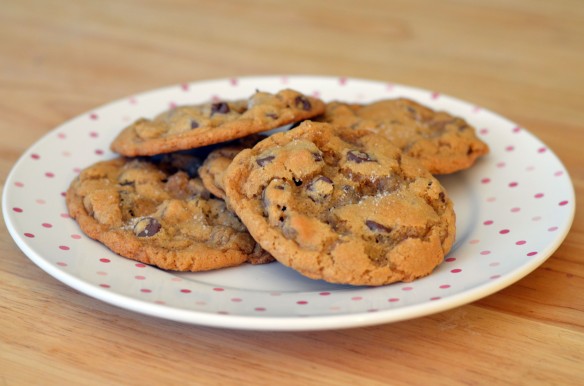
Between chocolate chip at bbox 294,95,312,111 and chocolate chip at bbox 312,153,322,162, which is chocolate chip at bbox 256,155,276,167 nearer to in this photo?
chocolate chip at bbox 312,153,322,162

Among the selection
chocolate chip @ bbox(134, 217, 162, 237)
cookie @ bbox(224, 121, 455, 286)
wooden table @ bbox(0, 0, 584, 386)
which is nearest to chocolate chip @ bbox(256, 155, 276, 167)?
cookie @ bbox(224, 121, 455, 286)

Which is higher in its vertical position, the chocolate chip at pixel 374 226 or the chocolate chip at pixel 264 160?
the chocolate chip at pixel 264 160

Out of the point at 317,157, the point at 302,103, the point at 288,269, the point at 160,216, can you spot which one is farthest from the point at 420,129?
the point at 160,216

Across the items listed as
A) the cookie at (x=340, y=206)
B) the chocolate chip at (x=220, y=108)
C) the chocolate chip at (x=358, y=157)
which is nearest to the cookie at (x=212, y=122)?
the chocolate chip at (x=220, y=108)

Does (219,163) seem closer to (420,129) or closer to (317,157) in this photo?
(317,157)

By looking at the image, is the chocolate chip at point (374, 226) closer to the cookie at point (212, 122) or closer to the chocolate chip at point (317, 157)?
the chocolate chip at point (317, 157)

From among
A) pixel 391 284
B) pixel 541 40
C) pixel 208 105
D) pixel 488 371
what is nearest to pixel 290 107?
pixel 208 105
